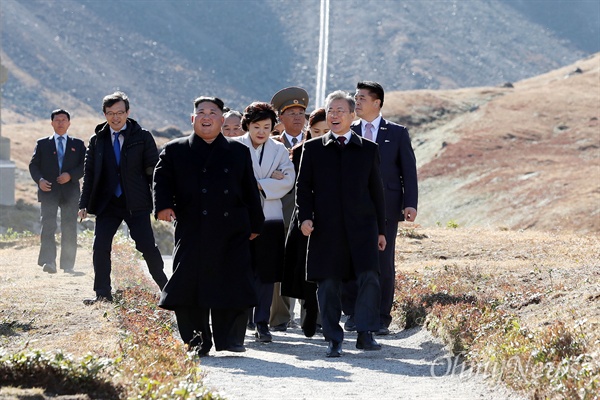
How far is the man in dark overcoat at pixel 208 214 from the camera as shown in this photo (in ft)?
27.9

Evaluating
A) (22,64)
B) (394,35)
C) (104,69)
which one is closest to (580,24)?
(394,35)

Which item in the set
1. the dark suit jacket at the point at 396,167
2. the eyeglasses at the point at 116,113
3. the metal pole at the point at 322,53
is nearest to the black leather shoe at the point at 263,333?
the dark suit jacket at the point at 396,167

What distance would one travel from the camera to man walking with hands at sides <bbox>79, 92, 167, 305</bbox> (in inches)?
429

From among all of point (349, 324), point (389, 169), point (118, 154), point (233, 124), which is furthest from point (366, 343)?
point (118, 154)

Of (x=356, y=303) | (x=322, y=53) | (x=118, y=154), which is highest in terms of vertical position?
(x=322, y=53)

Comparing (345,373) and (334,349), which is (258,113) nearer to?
(334,349)

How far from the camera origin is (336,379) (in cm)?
777

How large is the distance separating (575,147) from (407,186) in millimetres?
46245

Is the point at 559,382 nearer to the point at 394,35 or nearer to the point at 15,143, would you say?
the point at 15,143

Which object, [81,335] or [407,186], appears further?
[407,186]

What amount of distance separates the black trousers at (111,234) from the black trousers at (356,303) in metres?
2.49

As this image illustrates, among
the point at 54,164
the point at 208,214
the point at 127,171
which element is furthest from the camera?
the point at 54,164

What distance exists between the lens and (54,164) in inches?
578

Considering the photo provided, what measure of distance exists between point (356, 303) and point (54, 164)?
22.0 feet
